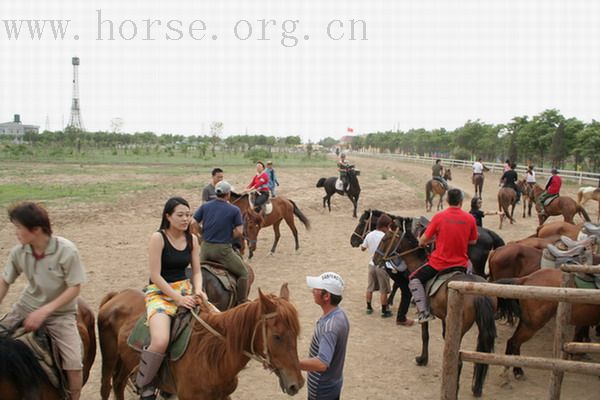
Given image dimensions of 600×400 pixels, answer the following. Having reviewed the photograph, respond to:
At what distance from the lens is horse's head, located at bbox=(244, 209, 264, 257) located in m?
11.5

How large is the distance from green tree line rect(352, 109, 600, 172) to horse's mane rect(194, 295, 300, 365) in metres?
33.4

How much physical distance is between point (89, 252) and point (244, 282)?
7321mm

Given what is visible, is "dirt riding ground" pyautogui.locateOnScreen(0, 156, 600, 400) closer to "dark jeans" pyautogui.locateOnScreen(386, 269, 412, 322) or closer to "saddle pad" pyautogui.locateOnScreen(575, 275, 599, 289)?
"dark jeans" pyautogui.locateOnScreen(386, 269, 412, 322)

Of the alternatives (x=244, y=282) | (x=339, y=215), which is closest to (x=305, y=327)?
(x=244, y=282)

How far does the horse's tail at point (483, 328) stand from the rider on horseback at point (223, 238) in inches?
122

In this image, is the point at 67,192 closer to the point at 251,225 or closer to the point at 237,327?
the point at 251,225

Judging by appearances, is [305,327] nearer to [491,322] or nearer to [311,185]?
[491,322]

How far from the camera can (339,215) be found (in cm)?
1961

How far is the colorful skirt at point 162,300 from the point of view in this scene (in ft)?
13.1

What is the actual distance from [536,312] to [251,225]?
7.18 m

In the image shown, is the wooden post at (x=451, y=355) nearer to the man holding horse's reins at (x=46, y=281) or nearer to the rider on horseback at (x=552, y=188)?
the man holding horse's reins at (x=46, y=281)

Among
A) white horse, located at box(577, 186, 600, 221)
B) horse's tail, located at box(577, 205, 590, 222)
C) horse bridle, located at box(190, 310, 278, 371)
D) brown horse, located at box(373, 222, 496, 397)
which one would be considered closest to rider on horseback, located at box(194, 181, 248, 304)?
brown horse, located at box(373, 222, 496, 397)

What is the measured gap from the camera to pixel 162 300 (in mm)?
4070

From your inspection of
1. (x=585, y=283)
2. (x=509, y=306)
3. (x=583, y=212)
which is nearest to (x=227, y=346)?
(x=509, y=306)
